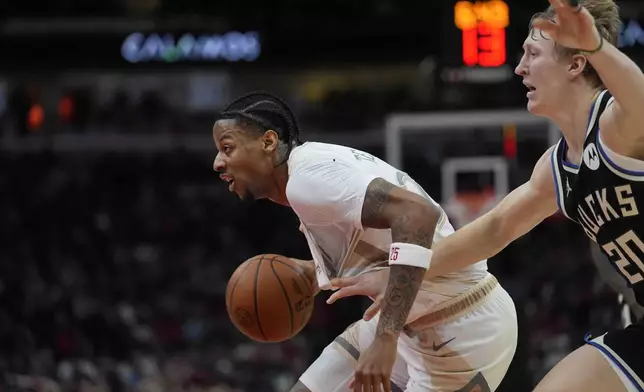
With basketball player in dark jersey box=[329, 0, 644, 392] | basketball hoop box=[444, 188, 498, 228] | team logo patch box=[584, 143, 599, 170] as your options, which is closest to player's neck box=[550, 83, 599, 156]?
basketball player in dark jersey box=[329, 0, 644, 392]

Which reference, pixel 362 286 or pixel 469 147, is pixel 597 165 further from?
pixel 469 147

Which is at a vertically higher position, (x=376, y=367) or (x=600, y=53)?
(x=600, y=53)

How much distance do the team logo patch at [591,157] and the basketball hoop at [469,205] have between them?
6597 mm

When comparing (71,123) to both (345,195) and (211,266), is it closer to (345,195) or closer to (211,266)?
(211,266)

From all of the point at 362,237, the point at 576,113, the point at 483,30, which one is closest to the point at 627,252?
the point at 576,113

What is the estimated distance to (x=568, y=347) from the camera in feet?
37.7

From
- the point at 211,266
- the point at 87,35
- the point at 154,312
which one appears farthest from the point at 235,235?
the point at 87,35

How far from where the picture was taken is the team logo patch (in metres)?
3.19

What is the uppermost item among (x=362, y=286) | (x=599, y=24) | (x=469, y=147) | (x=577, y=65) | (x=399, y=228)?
(x=599, y=24)

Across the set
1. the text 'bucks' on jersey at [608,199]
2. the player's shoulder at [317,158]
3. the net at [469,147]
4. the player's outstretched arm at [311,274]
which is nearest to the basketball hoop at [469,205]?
the net at [469,147]

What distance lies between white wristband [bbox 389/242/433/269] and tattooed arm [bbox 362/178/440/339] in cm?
1

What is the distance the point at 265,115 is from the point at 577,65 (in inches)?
47.1

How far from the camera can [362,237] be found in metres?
3.75

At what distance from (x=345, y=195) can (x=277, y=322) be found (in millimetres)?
831
